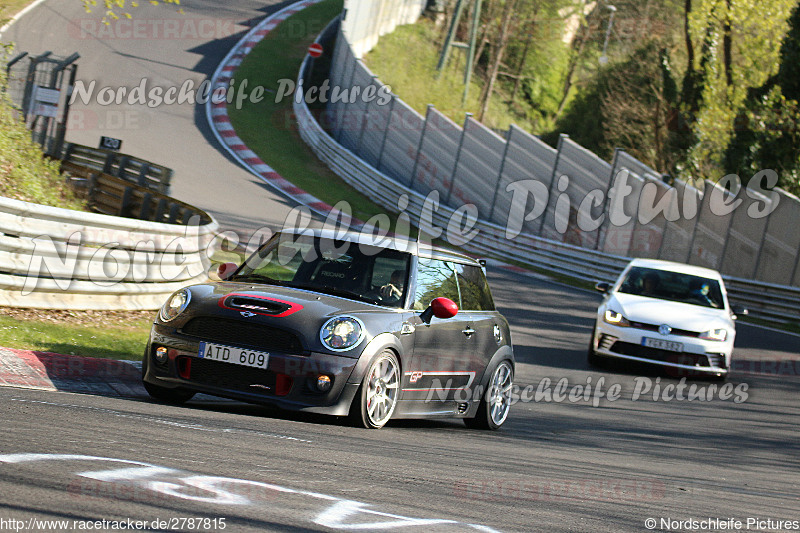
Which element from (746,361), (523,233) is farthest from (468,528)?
(523,233)

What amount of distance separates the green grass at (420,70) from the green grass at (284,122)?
3.68m

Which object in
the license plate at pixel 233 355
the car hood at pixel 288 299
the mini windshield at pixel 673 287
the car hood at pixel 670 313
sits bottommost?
the license plate at pixel 233 355

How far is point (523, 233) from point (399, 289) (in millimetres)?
19854

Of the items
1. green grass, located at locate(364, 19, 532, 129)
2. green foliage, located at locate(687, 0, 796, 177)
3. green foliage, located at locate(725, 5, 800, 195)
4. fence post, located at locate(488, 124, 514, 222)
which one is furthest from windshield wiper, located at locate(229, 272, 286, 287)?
green foliage, located at locate(687, 0, 796, 177)

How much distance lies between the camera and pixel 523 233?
90.8ft

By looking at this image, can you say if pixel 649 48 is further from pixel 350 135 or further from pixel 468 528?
pixel 468 528

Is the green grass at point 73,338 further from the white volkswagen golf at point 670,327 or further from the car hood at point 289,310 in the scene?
the white volkswagen golf at point 670,327

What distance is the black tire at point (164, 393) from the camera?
25.1ft

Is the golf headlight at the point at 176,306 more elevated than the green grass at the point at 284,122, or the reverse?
the green grass at the point at 284,122

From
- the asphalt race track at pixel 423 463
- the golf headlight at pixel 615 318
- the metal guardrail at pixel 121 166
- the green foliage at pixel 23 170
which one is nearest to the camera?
the asphalt race track at pixel 423 463

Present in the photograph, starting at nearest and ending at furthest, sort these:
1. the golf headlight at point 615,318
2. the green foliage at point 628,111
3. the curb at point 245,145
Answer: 1. the golf headlight at point 615,318
2. the curb at point 245,145
3. the green foliage at point 628,111

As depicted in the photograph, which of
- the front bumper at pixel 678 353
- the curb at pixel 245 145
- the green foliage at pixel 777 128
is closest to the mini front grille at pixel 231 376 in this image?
the front bumper at pixel 678 353

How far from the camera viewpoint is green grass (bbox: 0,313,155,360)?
853 cm

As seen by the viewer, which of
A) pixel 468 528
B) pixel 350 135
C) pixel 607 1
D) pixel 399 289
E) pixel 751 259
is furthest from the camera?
pixel 607 1
